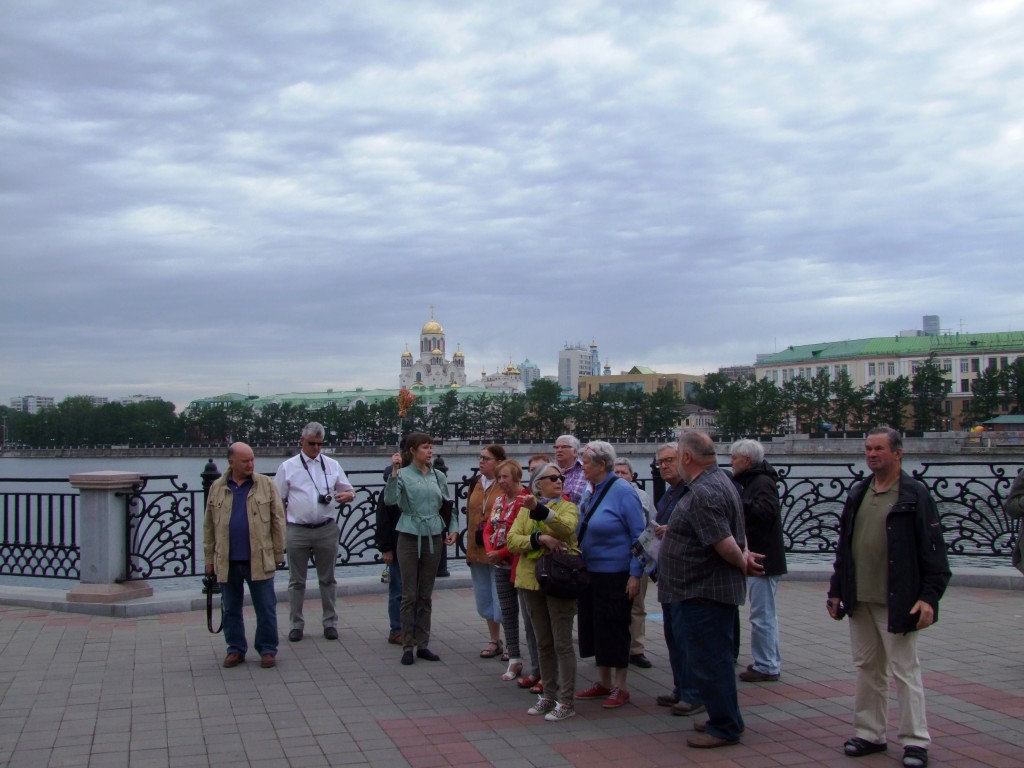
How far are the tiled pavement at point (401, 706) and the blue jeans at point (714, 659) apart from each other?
16cm

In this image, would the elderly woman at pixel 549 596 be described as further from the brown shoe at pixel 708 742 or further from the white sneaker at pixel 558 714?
the brown shoe at pixel 708 742

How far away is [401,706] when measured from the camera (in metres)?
6.20

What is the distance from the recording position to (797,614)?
902 cm

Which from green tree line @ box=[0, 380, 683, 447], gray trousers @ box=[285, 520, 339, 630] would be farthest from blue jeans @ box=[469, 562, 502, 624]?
green tree line @ box=[0, 380, 683, 447]

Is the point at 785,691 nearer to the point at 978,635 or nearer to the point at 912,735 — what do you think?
the point at 912,735

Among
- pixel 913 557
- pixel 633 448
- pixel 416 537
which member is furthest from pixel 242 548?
pixel 633 448

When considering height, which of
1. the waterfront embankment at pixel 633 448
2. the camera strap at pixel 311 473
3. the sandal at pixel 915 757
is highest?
the camera strap at pixel 311 473

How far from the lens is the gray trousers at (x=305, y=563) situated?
8164mm

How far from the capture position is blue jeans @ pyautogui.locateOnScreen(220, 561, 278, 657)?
7.22m

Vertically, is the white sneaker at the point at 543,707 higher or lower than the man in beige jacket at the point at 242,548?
lower

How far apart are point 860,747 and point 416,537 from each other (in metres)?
3.56

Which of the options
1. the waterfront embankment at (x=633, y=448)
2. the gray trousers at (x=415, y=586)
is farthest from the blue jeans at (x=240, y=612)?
the waterfront embankment at (x=633, y=448)

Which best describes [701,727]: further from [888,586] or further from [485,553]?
[485,553]

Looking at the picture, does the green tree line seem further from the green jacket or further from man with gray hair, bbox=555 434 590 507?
the green jacket
